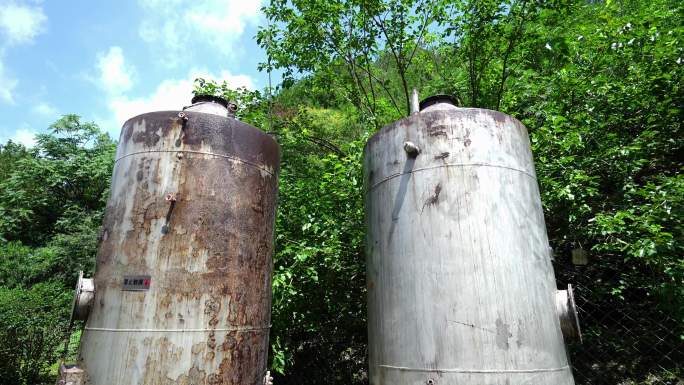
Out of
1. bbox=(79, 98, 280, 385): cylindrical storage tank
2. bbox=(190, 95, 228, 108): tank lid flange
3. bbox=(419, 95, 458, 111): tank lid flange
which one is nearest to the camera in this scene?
bbox=(79, 98, 280, 385): cylindrical storage tank

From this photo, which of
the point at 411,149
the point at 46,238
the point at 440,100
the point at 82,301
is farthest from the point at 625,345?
the point at 46,238

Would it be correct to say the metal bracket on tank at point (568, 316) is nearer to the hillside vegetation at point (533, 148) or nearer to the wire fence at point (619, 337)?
the hillside vegetation at point (533, 148)

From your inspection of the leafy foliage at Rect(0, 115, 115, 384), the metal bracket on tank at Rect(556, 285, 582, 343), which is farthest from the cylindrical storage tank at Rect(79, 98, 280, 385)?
the leafy foliage at Rect(0, 115, 115, 384)

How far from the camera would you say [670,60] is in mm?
5984

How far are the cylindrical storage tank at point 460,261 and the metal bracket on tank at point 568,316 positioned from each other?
0.05 m

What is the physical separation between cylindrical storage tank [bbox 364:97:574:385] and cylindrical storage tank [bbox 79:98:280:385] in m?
1.03

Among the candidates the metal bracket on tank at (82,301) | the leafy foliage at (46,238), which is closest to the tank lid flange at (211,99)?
the metal bracket on tank at (82,301)

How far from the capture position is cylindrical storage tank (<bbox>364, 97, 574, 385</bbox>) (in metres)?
2.66

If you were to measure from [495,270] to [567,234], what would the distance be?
3473 mm

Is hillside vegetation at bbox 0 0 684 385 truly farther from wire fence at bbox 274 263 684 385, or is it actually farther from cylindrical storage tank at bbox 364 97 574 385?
cylindrical storage tank at bbox 364 97 574 385

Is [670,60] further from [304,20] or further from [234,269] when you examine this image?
[234,269]

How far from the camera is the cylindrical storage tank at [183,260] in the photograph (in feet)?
9.93

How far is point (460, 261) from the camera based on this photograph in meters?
2.83

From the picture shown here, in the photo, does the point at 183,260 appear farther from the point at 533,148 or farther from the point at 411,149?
the point at 533,148
